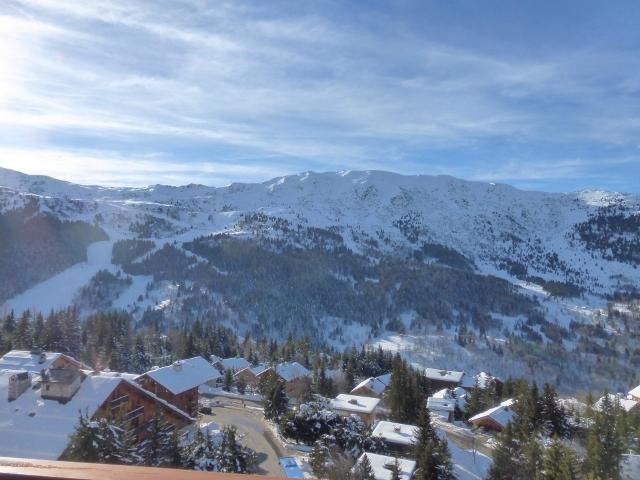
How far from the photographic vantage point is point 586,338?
525 ft

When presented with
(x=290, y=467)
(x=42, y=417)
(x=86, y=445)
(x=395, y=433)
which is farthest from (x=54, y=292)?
(x=86, y=445)

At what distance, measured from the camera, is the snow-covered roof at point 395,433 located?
3262cm

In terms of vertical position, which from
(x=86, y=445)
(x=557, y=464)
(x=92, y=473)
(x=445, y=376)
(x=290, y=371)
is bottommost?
(x=445, y=376)

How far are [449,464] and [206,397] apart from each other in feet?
106

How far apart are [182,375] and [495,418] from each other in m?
25.3

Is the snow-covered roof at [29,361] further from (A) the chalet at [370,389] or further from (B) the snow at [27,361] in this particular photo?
(A) the chalet at [370,389]

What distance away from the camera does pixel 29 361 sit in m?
35.4

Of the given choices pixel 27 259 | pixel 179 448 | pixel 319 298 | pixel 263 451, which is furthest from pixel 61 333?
pixel 27 259

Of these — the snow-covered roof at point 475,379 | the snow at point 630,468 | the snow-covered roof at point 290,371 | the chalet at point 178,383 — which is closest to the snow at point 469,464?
the snow at point 630,468

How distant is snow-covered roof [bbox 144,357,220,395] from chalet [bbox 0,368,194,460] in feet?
21.8

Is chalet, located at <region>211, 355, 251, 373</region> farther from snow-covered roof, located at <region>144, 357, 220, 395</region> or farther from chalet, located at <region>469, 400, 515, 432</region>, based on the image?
chalet, located at <region>469, 400, 515, 432</region>

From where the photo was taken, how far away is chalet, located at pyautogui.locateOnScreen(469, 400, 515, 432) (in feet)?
136

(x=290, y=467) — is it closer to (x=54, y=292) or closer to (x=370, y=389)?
(x=370, y=389)

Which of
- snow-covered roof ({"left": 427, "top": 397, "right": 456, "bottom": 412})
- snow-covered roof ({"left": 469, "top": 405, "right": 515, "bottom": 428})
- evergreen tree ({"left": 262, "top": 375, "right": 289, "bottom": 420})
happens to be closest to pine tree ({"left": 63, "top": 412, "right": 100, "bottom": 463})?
evergreen tree ({"left": 262, "top": 375, "right": 289, "bottom": 420})
